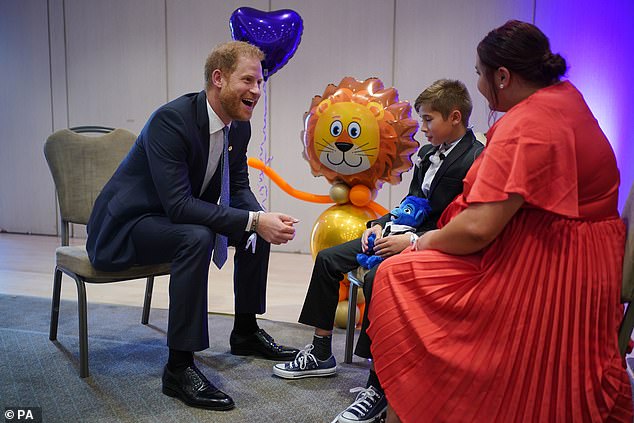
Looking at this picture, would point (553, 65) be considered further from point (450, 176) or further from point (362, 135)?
point (362, 135)

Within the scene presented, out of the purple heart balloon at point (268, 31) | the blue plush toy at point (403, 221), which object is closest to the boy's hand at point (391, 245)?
the blue plush toy at point (403, 221)

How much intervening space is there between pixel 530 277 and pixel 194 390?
47.6 inches

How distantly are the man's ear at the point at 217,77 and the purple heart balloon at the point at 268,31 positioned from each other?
755 millimetres

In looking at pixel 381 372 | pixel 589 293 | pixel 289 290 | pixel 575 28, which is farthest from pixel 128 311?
pixel 575 28

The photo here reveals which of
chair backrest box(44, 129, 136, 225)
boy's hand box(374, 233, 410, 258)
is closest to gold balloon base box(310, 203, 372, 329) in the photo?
boy's hand box(374, 233, 410, 258)

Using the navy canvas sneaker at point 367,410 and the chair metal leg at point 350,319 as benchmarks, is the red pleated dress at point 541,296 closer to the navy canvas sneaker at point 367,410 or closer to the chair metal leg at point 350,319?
the navy canvas sneaker at point 367,410

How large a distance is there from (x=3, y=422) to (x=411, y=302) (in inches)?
52.2

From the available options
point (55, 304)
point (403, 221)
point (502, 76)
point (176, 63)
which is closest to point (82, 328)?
point (55, 304)

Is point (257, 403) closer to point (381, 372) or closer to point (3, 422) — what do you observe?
point (381, 372)

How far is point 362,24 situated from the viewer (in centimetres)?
485

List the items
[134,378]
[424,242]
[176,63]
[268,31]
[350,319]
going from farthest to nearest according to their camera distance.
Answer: [176,63], [268,31], [350,319], [134,378], [424,242]

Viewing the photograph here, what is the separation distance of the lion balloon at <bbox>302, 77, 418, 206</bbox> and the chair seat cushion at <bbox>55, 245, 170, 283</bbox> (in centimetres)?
98

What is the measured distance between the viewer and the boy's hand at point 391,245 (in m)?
1.95

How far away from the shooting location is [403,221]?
2184mm
